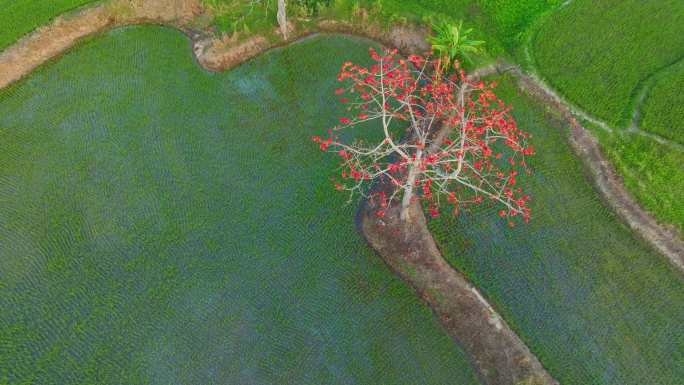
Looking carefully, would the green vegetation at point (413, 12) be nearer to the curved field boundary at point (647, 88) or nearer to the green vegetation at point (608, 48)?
the green vegetation at point (608, 48)

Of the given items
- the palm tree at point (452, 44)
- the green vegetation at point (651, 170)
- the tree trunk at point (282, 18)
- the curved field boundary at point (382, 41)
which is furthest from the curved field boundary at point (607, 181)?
the tree trunk at point (282, 18)

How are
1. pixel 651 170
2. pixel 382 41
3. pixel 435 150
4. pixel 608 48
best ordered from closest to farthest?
pixel 651 170 → pixel 435 150 → pixel 608 48 → pixel 382 41

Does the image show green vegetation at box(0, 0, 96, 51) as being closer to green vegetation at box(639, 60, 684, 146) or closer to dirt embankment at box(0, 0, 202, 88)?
dirt embankment at box(0, 0, 202, 88)

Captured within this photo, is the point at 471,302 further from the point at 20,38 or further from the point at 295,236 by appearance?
the point at 20,38

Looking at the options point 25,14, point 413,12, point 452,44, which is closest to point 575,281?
point 452,44

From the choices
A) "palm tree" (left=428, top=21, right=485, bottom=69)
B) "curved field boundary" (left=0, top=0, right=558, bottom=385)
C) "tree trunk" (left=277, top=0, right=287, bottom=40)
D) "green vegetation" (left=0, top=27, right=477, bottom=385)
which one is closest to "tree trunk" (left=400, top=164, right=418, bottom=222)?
"curved field boundary" (left=0, top=0, right=558, bottom=385)

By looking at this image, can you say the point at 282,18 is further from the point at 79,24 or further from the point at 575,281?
the point at 575,281

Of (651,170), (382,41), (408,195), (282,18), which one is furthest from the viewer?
(382,41)
